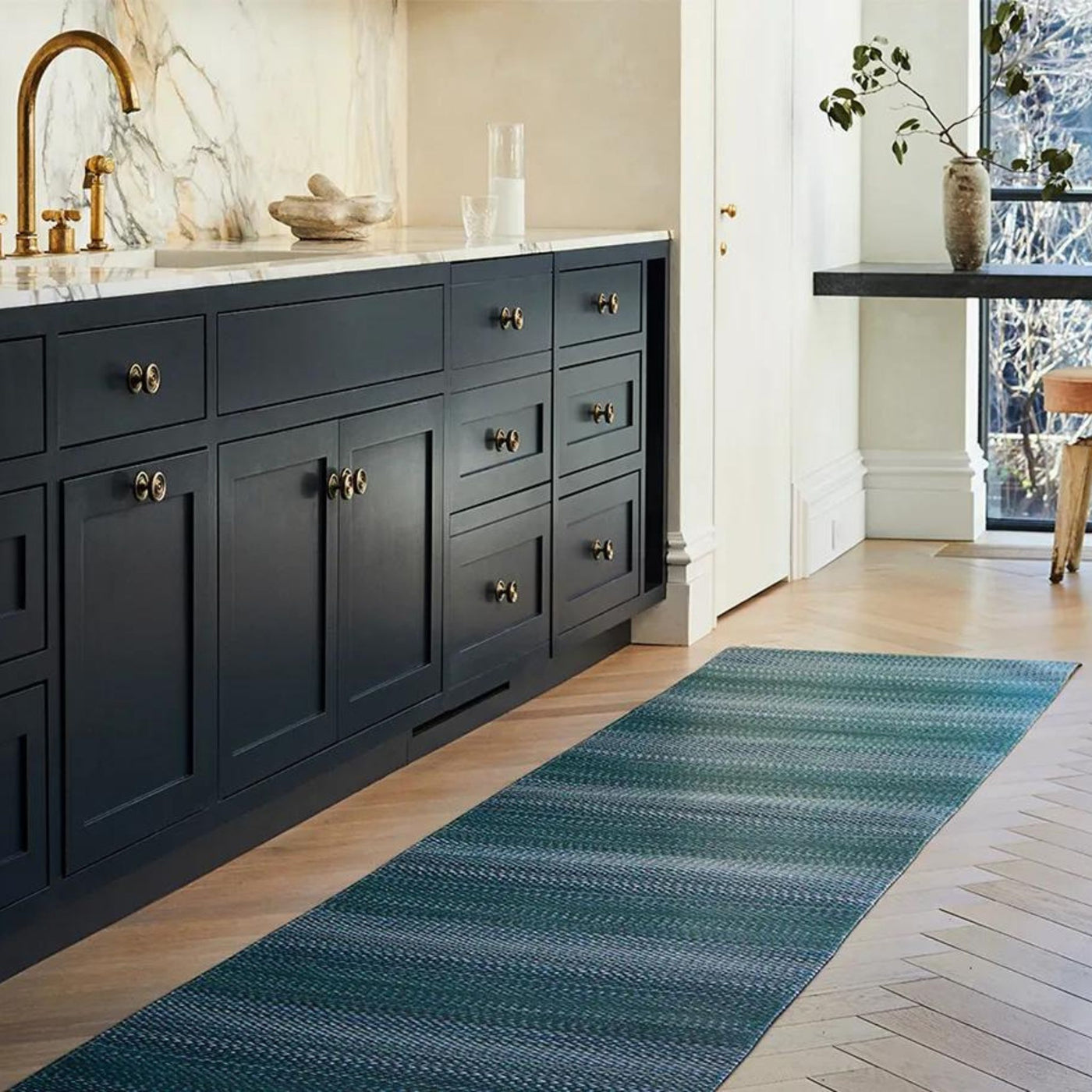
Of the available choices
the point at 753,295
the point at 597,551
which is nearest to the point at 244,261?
the point at 597,551

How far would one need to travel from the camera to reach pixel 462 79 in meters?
4.74

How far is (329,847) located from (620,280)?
1613 mm

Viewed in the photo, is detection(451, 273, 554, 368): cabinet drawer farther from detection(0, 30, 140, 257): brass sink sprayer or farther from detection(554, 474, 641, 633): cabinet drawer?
detection(0, 30, 140, 257): brass sink sprayer

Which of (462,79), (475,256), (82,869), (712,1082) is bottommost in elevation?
(712,1082)

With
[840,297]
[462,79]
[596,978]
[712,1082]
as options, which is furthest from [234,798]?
[840,297]

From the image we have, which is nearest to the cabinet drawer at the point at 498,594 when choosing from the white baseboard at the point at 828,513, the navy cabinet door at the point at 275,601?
the navy cabinet door at the point at 275,601

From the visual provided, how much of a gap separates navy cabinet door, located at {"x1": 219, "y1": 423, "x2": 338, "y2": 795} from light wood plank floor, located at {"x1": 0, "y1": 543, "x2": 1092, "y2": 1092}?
Answer: 7.4 inches

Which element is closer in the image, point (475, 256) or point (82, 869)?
point (82, 869)

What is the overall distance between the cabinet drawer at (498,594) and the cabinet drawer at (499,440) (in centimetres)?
7

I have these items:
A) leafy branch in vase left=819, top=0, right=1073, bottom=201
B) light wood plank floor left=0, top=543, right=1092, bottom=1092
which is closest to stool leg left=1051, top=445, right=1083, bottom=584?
leafy branch in vase left=819, top=0, right=1073, bottom=201

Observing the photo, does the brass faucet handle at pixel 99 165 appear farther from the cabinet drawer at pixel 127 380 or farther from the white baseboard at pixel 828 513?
the white baseboard at pixel 828 513

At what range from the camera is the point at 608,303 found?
14.0ft

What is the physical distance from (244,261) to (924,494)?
3289mm

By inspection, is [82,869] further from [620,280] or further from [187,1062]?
[620,280]
